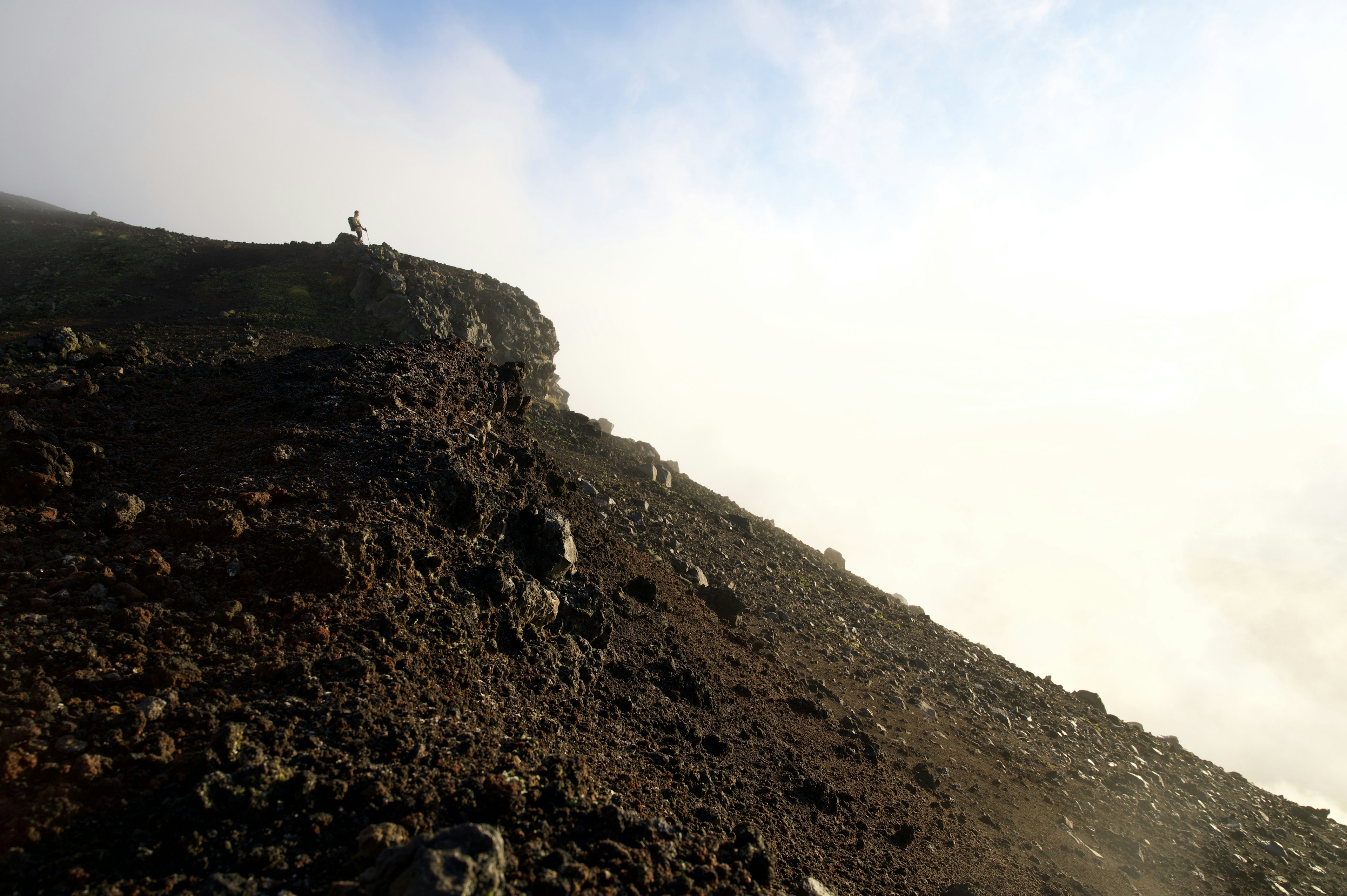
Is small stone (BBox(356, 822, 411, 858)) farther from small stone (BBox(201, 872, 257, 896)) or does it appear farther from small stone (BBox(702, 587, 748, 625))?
small stone (BBox(702, 587, 748, 625))

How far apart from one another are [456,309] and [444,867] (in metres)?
34.5

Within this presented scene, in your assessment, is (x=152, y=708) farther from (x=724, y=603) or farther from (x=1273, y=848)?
(x=1273, y=848)

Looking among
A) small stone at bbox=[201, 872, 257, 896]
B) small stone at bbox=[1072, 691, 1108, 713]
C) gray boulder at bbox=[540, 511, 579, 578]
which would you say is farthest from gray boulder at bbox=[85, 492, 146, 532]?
small stone at bbox=[1072, 691, 1108, 713]

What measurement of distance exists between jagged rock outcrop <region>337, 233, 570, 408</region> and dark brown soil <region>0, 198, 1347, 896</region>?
15.0 metres

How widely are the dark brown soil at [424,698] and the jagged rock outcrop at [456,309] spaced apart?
1496 cm

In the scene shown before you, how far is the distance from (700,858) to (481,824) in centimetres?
253

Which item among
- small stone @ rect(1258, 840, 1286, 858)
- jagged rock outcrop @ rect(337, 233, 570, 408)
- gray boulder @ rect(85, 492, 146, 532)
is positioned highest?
jagged rock outcrop @ rect(337, 233, 570, 408)

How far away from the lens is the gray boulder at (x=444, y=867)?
4176 millimetres

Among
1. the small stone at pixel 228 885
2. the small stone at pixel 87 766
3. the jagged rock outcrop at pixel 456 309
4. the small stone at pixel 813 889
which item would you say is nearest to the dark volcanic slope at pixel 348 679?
the small stone at pixel 87 766

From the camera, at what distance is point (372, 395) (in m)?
11.6

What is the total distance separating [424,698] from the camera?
6.78 m

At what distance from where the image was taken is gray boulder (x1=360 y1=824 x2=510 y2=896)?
4176mm

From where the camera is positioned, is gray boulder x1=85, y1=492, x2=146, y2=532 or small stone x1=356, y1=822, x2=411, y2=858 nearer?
small stone x1=356, y1=822, x2=411, y2=858

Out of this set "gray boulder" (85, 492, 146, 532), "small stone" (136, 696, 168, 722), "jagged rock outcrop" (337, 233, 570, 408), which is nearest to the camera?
"small stone" (136, 696, 168, 722)
